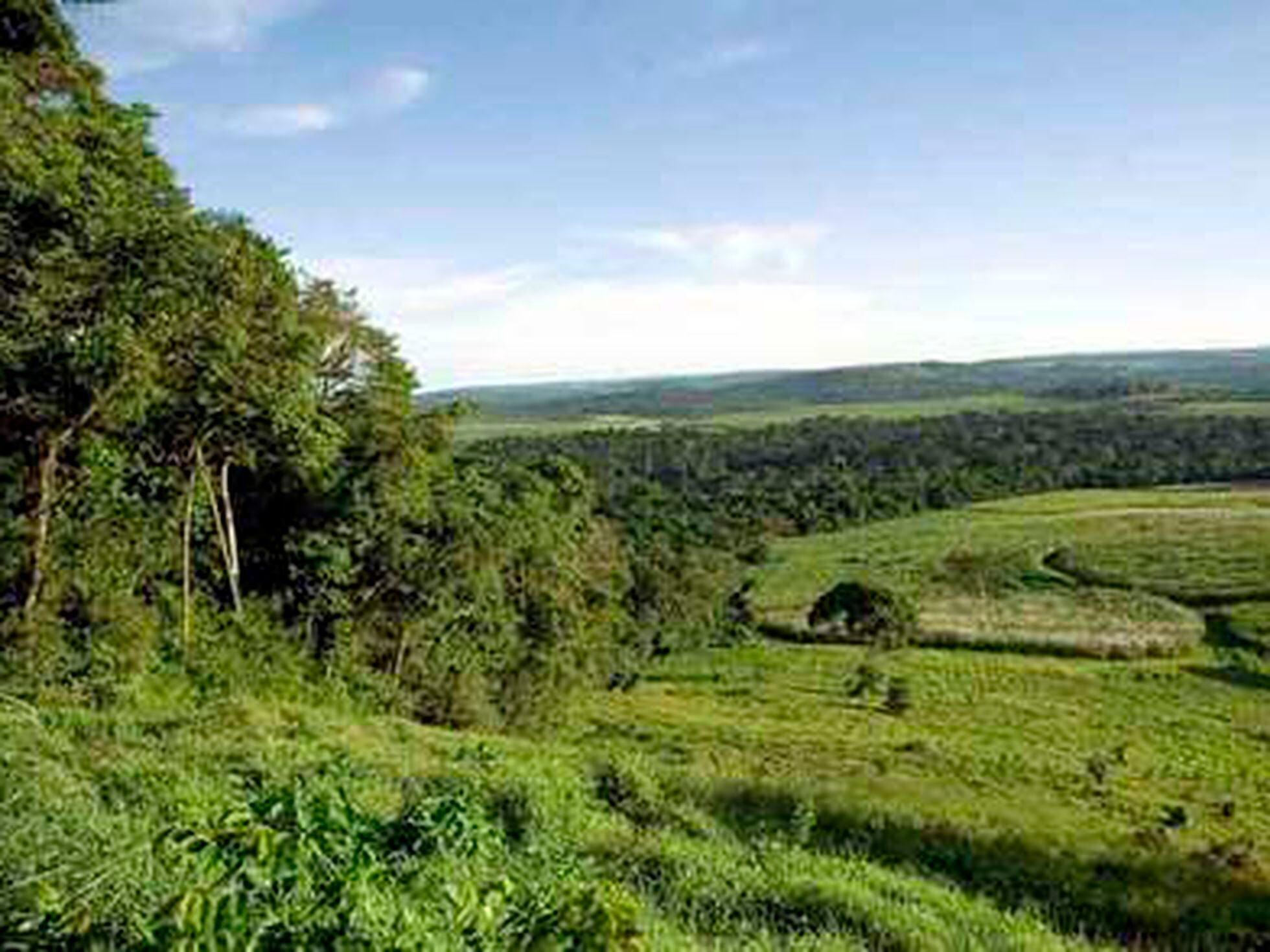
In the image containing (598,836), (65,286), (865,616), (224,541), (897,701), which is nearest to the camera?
(598,836)

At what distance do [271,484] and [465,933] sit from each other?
25368mm

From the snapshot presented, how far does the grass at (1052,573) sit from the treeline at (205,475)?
48336mm

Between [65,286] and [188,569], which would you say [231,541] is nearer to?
[188,569]

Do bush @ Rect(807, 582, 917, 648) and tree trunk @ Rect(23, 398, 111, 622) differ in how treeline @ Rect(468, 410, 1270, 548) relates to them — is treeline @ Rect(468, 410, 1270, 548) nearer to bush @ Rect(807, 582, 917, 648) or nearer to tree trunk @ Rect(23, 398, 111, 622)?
bush @ Rect(807, 582, 917, 648)

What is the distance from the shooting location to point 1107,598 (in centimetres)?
8856

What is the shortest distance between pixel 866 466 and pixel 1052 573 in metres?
63.5

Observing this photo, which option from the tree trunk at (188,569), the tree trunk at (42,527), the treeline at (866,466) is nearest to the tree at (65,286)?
the tree trunk at (42,527)

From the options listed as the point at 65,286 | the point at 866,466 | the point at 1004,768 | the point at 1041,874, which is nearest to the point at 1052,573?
the point at 1004,768

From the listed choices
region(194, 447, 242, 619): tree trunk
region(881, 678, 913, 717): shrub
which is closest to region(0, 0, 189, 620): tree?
region(194, 447, 242, 619): tree trunk

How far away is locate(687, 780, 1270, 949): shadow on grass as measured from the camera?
13891 mm

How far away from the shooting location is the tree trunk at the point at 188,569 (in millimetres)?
24344

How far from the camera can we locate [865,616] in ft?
256

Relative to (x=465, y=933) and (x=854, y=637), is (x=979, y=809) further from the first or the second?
(x=854, y=637)

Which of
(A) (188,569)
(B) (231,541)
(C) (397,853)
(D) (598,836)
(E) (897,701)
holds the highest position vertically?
(C) (397,853)
